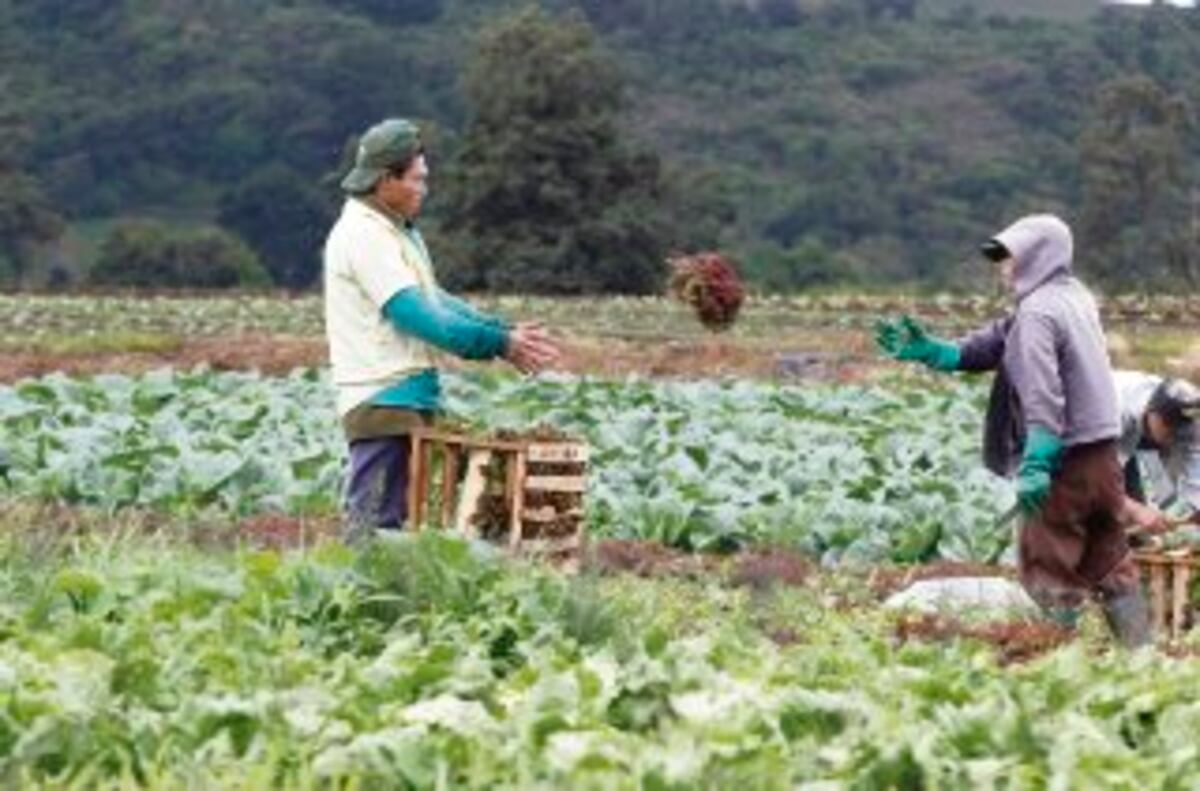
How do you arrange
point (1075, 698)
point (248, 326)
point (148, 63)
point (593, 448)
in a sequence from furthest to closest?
point (148, 63) → point (248, 326) → point (593, 448) → point (1075, 698)

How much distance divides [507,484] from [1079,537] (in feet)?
7.30

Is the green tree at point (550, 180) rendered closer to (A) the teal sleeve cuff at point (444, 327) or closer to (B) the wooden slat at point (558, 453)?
(B) the wooden slat at point (558, 453)

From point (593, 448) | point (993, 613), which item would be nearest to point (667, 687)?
point (993, 613)

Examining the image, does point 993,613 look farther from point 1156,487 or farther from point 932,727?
point 932,727

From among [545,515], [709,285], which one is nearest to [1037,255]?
[545,515]

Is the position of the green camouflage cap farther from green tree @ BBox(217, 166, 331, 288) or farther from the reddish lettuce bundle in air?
green tree @ BBox(217, 166, 331, 288)

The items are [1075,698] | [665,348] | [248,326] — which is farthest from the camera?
[248,326]

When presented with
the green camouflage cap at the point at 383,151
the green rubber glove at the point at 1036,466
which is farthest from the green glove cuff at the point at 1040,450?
the green camouflage cap at the point at 383,151

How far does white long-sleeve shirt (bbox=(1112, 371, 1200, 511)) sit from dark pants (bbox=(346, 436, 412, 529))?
2.79 m

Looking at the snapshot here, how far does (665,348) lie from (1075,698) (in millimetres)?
31225

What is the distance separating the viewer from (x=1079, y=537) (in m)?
11.0

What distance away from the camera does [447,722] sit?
22.3 ft

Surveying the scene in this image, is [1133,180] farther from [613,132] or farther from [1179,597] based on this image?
[1179,597]

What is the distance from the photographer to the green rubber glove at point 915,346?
1116cm
